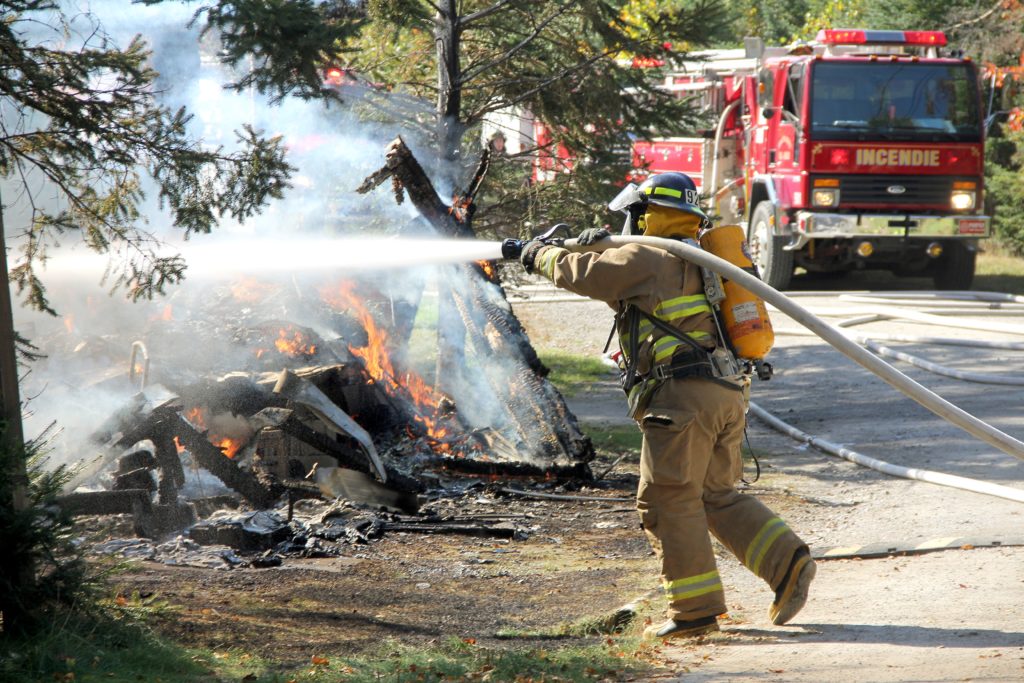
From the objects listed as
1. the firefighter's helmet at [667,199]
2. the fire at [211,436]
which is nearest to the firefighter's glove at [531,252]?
the firefighter's helmet at [667,199]

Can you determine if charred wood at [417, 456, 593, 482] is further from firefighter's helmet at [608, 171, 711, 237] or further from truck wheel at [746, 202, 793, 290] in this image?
truck wheel at [746, 202, 793, 290]

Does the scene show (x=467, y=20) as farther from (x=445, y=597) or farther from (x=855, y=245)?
(x=855, y=245)

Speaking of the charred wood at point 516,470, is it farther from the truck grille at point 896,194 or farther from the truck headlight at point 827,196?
the truck grille at point 896,194

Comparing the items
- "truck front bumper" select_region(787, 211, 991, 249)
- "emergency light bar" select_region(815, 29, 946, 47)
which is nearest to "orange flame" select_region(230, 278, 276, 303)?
"truck front bumper" select_region(787, 211, 991, 249)

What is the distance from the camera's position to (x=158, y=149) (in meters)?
5.36

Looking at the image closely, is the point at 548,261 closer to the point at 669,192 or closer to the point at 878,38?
the point at 669,192

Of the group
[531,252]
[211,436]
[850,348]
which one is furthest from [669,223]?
[211,436]

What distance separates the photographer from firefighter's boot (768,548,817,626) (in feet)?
14.2

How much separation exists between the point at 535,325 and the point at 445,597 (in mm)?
8319

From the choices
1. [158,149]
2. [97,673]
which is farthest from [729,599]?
[158,149]

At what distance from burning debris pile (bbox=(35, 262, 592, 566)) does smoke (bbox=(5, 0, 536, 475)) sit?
0.03m

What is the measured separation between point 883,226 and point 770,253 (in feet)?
4.85

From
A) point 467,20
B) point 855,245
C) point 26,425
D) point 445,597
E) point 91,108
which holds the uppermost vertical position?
point 467,20

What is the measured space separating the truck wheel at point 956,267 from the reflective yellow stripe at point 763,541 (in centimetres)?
1166
